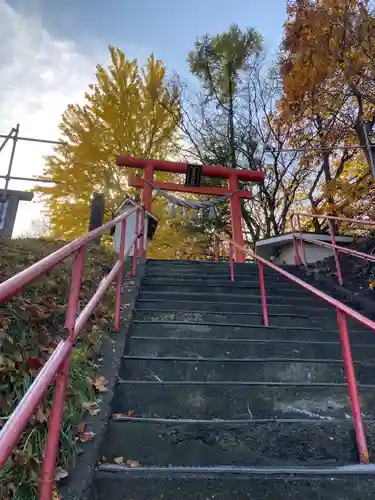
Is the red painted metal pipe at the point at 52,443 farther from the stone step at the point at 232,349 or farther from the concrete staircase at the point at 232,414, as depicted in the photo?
the stone step at the point at 232,349

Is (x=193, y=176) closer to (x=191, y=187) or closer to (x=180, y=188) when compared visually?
(x=191, y=187)

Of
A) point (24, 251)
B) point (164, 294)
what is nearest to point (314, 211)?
point (164, 294)

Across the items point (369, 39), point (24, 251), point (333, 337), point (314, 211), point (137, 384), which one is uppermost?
point (369, 39)

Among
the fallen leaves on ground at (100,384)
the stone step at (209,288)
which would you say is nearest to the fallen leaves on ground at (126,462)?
the fallen leaves on ground at (100,384)

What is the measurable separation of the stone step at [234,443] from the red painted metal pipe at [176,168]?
348 inches

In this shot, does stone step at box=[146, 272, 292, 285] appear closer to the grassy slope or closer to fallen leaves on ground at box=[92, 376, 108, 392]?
the grassy slope

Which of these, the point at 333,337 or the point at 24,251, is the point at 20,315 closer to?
the point at 24,251

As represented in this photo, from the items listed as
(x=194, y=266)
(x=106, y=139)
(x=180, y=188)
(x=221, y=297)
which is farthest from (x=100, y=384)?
(x=106, y=139)

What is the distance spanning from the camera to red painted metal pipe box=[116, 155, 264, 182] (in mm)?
10133

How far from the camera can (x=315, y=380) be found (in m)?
2.77

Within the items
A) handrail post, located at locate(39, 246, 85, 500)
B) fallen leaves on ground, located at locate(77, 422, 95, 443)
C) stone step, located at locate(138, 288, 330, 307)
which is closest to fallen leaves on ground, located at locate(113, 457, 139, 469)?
fallen leaves on ground, located at locate(77, 422, 95, 443)

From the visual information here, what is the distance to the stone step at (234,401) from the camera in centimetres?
232

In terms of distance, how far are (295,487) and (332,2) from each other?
368 inches

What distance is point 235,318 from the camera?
396 cm
